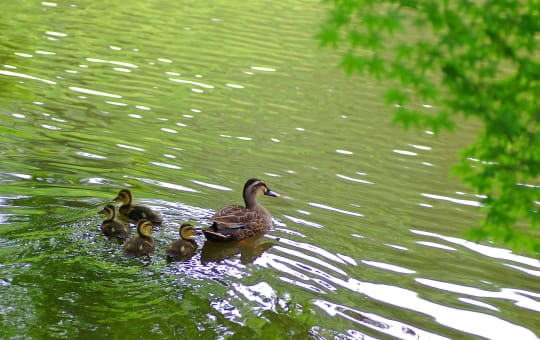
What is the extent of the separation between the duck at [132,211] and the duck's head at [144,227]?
59cm

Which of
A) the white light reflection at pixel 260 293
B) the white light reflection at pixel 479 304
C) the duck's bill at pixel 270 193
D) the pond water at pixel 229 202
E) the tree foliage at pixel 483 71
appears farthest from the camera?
the duck's bill at pixel 270 193

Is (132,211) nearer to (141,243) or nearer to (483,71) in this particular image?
(141,243)

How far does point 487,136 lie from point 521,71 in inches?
19.4

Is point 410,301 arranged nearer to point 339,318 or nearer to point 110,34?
point 339,318

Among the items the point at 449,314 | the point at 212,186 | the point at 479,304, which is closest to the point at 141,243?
the point at 212,186

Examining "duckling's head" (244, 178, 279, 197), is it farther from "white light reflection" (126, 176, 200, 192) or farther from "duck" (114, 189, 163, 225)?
"duck" (114, 189, 163, 225)

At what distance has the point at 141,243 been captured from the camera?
28.1 feet

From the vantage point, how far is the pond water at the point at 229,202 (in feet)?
24.9

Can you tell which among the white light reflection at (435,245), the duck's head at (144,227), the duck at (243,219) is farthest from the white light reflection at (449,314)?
the duck's head at (144,227)

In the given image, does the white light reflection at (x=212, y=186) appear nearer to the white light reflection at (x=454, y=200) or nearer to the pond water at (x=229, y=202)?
→ the pond water at (x=229, y=202)

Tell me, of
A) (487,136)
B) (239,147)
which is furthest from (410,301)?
(239,147)

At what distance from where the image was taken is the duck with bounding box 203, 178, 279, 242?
948 centimetres

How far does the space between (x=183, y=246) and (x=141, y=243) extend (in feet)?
1.56

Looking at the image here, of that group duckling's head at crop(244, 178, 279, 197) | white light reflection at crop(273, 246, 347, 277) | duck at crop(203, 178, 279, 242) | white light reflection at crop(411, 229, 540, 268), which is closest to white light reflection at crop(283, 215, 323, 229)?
duck at crop(203, 178, 279, 242)
